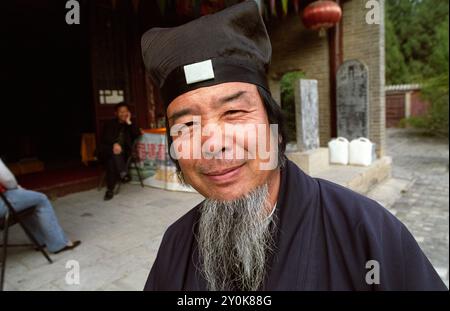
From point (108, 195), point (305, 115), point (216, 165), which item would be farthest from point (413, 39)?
point (216, 165)

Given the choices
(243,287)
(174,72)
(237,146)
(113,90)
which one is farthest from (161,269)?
(113,90)

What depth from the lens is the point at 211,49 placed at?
0.95 metres

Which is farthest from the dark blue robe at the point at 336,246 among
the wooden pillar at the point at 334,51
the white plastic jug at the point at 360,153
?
the wooden pillar at the point at 334,51

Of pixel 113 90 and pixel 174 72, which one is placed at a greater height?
pixel 113 90

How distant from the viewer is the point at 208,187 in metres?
1.05

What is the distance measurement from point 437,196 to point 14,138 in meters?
9.98

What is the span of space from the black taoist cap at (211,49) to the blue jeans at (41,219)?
284cm

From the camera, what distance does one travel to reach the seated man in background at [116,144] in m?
5.61

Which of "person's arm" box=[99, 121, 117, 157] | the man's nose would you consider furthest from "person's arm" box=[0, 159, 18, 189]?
the man's nose

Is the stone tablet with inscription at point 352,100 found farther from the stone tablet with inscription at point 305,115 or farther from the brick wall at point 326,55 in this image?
the stone tablet with inscription at point 305,115

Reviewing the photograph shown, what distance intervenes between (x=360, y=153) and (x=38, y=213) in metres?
5.37

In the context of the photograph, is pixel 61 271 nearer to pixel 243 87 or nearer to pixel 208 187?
pixel 208 187

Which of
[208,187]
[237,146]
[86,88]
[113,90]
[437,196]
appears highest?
[86,88]

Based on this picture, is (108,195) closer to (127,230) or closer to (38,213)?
(127,230)
